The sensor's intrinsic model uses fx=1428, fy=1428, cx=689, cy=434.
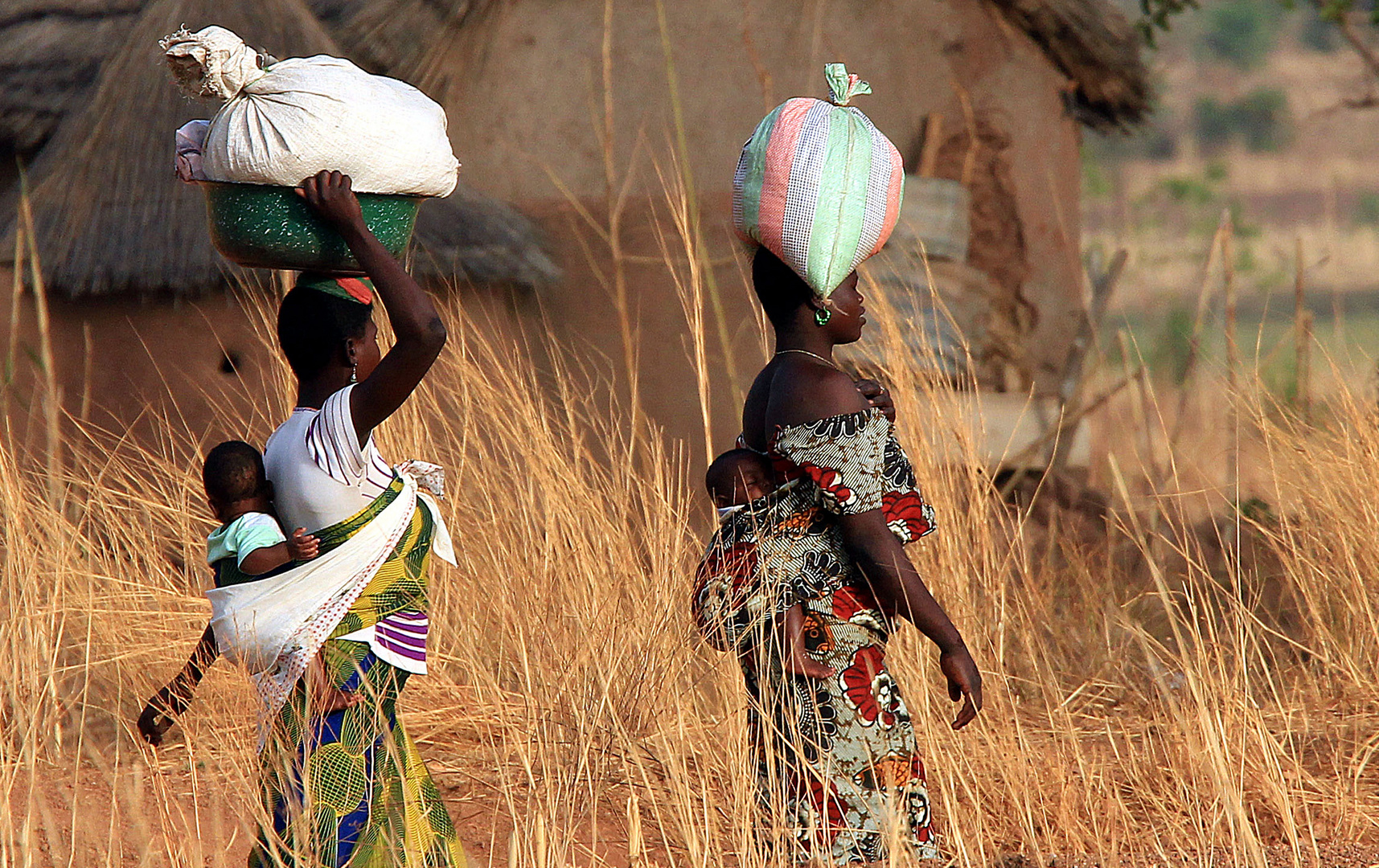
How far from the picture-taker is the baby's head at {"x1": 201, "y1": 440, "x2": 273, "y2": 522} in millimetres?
2221

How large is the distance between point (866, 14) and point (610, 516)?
2.99 m

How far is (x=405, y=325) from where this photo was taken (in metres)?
2.09

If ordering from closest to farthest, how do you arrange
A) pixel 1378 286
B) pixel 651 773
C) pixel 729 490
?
pixel 729 490, pixel 651 773, pixel 1378 286

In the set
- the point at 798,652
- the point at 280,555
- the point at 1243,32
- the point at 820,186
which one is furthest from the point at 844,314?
the point at 1243,32

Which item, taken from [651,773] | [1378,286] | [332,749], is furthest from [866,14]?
[1378,286]

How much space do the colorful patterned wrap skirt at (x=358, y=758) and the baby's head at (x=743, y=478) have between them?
19.6 inches

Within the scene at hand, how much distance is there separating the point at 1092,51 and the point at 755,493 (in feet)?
15.5

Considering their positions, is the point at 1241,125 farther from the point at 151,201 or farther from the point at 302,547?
the point at 302,547

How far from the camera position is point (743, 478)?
2404 millimetres

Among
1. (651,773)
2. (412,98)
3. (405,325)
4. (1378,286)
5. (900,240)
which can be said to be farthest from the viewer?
(1378,286)

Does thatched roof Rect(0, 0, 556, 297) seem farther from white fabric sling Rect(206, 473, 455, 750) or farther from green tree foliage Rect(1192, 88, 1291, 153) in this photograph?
green tree foliage Rect(1192, 88, 1291, 153)

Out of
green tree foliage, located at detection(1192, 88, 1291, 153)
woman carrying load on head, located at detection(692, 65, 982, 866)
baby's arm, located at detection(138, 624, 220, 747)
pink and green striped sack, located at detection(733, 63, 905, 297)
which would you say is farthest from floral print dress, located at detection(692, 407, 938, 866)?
green tree foliage, located at detection(1192, 88, 1291, 153)

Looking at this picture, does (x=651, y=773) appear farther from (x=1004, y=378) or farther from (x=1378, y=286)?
(x=1378, y=286)

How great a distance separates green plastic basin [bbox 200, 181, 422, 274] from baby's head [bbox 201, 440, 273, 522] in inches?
11.6
